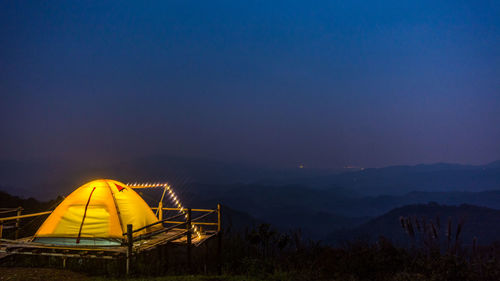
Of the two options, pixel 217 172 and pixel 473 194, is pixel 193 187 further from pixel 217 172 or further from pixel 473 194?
pixel 473 194

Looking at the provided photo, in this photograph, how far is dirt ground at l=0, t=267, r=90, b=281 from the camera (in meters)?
8.48

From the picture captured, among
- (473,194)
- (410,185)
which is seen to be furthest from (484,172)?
(473,194)

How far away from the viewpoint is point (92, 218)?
10195 mm

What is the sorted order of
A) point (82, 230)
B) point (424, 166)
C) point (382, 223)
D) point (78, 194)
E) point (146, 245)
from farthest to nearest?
point (424, 166) → point (382, 223) → point (78, 194) → point (82, 230) → point (146, 245)

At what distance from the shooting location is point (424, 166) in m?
178

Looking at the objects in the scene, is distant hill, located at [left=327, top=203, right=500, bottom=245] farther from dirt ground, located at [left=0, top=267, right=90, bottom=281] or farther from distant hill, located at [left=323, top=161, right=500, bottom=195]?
distant hill, located at [left=323, top=161, right=500, bottom=195]

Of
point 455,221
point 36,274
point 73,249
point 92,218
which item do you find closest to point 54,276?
point 36,274

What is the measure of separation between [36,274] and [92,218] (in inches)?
76.4

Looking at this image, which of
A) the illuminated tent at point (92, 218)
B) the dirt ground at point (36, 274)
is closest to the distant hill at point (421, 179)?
the illuminated tent at point (92, 218)

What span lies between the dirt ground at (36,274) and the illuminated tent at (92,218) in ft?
2.98

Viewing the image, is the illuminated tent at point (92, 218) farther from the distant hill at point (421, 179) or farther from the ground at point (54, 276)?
the distant hill at point (421, 179)

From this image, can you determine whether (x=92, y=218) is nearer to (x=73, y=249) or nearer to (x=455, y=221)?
(x=73, y=249)

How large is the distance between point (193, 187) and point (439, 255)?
333ft

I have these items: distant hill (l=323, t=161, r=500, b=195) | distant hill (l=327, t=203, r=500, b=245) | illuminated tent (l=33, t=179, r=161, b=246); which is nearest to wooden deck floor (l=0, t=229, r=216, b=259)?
illuminated tent (l=33, t=179, r=161, b=246)
